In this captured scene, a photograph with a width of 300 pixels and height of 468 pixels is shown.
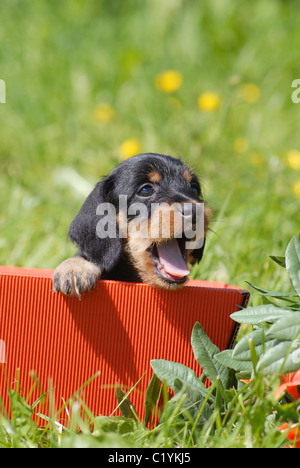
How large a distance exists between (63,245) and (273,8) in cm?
539

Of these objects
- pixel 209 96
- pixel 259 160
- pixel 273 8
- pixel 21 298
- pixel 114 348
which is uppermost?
pixel 273 8

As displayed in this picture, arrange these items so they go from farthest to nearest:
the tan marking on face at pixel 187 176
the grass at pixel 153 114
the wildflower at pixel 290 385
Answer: the grass at pixel 153 114, the tan marking on face at pixel 187 176, the wildflower at pixel 290 385

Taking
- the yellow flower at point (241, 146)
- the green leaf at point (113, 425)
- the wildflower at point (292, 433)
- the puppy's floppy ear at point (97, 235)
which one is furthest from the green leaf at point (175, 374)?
the yellow flower at point (241, 146)

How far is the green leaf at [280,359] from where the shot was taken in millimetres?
1994

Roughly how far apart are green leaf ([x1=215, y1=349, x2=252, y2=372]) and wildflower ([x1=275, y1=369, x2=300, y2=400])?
0.43ft

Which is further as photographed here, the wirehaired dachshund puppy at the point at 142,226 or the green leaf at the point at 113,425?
the wirehaired dachshund puppy at the point at 142,226

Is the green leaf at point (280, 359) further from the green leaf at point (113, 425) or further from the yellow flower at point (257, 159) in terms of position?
the yellow flower at point (257, 159)

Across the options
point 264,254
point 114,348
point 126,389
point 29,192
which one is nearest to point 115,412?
point 126,389

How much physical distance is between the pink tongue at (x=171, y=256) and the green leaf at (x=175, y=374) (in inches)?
20.5

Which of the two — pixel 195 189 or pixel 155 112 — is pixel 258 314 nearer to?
pixel 195 189

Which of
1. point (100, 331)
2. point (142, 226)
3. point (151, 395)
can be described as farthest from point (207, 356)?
point (142, 226)

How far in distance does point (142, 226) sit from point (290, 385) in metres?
1.00

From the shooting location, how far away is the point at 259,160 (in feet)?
16.6
